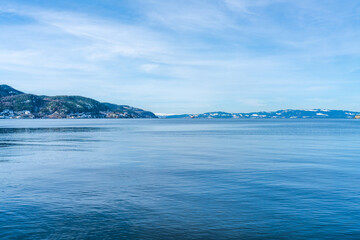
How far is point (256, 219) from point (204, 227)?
3.02 metres

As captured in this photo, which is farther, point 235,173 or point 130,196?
point 235,173

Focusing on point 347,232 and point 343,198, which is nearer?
point 347,232

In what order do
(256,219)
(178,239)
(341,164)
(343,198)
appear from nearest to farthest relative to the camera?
(178,239) → (256,219) → (343,198) → (341,164)

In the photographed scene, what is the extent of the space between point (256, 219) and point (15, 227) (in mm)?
12090

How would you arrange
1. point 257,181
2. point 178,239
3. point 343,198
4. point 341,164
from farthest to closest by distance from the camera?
point 341,164
point 257,181
point 343,198
point 178,239

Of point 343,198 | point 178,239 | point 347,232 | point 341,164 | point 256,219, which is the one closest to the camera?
point 178,239

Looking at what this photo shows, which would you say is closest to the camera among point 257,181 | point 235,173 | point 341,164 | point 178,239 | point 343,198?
point 178,239

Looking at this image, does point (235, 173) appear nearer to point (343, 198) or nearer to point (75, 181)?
point (343, 198)

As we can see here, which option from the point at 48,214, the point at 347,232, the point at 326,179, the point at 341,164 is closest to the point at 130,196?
the point at 48,214

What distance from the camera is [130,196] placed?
21000mm

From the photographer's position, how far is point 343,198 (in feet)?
67.0

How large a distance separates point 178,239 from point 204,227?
1.93 meters

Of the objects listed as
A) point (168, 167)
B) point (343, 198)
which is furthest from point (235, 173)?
point (343, 198)

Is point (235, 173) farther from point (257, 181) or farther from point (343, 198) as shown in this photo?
point (343, 198)
